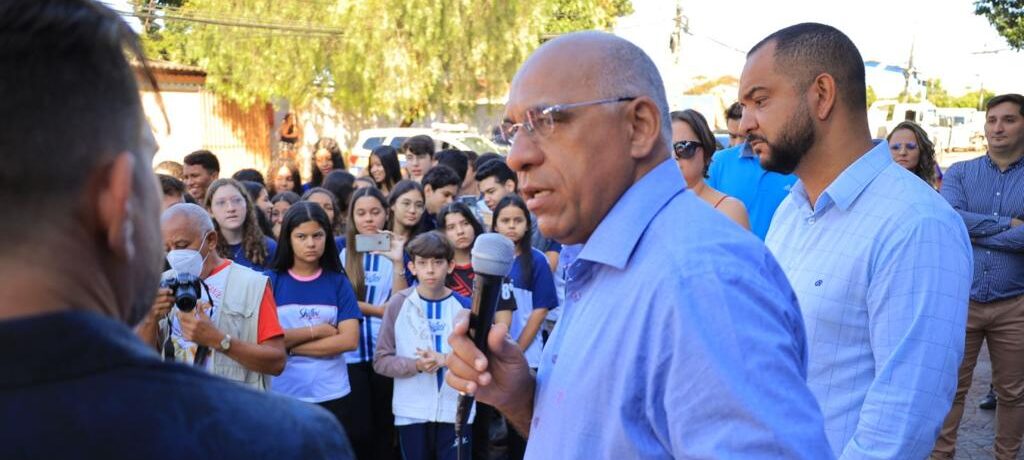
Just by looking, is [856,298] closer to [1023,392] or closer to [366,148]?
[1023,392]

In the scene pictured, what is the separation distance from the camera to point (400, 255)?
638 cm

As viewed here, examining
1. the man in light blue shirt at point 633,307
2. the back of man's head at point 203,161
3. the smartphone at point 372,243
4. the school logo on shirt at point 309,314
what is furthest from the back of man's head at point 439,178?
the man in light blue shirt at point 633,307

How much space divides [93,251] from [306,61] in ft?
84.3

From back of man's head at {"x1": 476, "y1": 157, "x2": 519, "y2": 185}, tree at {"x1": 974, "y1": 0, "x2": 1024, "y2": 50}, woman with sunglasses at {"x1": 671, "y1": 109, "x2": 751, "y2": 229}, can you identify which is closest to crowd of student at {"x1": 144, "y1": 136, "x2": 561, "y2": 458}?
back of man's head at {"x1": 476, "y1": 157, "x2": 519, "y2": 185}

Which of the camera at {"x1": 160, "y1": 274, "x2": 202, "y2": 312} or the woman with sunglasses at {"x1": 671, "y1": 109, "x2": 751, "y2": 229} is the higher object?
the woman with sunglasses at {"x1": 671, "y1": 109, "x2": 751, "y2": 229}

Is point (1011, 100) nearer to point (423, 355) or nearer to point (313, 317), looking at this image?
point (423, 355)

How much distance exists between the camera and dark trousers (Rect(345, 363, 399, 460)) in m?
5.72

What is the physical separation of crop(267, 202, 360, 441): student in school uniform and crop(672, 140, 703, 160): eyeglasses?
206cm

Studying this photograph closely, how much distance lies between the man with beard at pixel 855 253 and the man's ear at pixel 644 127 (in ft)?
3.16

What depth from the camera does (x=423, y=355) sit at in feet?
17.6

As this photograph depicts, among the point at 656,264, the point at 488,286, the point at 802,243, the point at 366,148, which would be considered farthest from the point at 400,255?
the point at 366,148

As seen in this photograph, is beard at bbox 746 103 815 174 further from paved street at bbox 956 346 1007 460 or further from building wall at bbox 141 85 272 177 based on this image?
building wall at bbox 141 85 272 177

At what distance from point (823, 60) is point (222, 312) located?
307 cm

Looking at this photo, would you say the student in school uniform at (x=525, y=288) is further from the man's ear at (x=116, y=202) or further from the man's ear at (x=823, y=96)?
the man's ear at (x=116, y=202)
